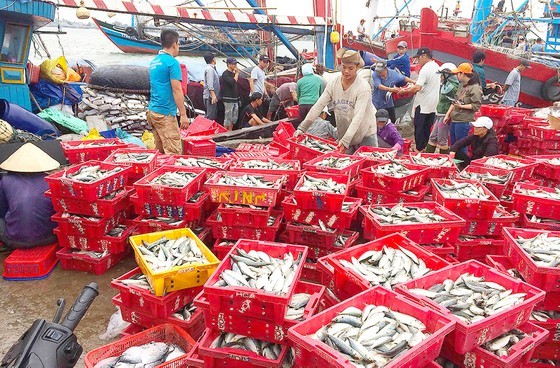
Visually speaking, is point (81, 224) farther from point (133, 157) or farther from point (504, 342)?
point (504, 342)

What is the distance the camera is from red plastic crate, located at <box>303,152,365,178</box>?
512cm

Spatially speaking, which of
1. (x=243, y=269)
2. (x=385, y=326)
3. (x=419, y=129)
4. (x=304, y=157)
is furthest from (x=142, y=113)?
(x=385, y=326)

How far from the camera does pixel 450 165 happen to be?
18.7 ft

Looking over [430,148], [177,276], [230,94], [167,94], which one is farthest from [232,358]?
[230,94]

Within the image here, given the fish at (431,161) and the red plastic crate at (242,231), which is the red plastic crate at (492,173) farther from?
the red plastic crate at (242,231)

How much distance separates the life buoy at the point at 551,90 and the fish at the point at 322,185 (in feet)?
40.1

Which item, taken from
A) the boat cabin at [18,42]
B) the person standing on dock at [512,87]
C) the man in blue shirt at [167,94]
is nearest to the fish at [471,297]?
the man in blue shirt at [167,94]

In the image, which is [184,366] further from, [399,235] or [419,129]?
[419,129]

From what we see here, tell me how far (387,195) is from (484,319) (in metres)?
2.64

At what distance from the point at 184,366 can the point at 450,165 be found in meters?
4.31

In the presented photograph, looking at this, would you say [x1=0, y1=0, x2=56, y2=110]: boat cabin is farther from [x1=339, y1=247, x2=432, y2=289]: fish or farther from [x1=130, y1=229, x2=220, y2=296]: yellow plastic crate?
[x1=339, y1=247, x2=432, y2=289]: fish

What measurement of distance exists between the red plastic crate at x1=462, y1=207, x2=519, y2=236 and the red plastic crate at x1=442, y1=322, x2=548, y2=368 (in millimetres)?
1780

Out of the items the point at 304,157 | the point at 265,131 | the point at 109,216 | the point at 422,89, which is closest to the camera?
the point at 109,216

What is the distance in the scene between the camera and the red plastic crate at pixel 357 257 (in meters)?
3.07
